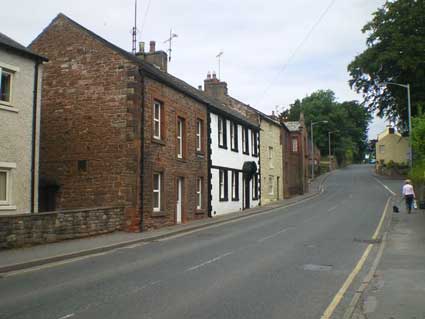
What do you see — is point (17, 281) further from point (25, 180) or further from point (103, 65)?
point (103, 65)

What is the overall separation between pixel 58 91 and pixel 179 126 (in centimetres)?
610

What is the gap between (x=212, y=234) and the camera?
19.0m

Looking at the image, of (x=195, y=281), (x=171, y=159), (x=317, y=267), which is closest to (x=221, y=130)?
(x=171, y=159)

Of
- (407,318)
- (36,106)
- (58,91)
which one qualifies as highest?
(58,91)

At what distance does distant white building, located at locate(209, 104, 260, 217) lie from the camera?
28828 mm

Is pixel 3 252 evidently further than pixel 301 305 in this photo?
Yes

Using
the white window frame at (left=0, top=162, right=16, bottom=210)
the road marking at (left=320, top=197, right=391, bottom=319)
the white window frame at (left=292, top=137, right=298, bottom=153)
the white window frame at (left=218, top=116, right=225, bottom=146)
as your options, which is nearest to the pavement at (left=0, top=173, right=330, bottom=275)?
the white window frame at (left=0, top=162, right=16, bottom=210)

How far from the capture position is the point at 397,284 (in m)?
9.36

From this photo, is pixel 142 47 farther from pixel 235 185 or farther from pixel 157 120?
pixel 235 185

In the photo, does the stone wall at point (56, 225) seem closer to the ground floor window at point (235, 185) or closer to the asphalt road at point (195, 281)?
the asphalt road at point (195, 281)

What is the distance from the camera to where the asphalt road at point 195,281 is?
743cm

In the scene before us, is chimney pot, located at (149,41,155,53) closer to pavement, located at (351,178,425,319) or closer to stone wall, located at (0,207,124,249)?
stone wall, located at (0,207,124,249)

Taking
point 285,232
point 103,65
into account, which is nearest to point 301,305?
point 285,232

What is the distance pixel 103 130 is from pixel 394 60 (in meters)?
31.7
